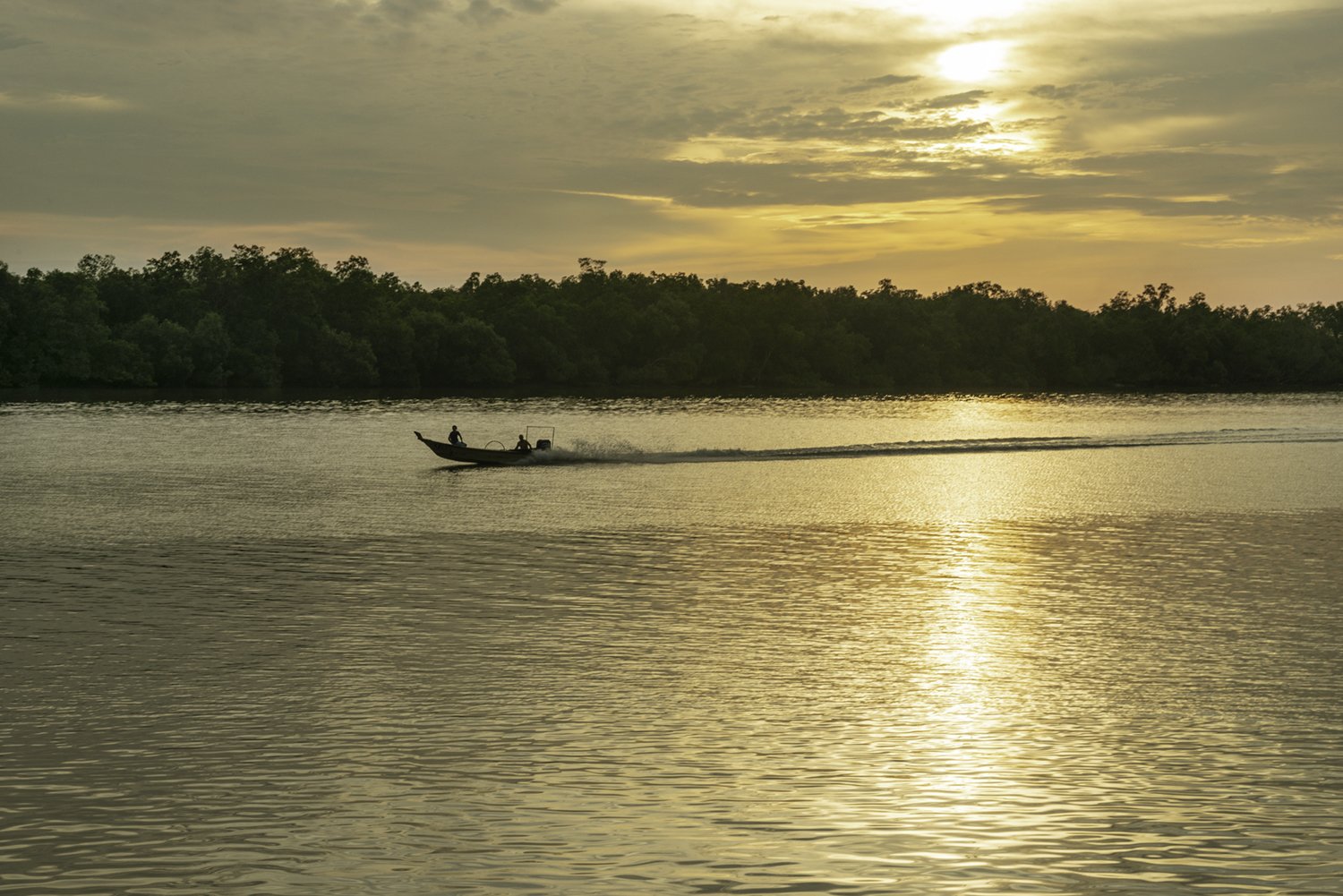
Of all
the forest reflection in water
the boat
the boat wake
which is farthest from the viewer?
the boat wake

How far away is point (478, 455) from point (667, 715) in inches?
2159

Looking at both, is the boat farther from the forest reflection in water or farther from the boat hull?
the forest reflection in water

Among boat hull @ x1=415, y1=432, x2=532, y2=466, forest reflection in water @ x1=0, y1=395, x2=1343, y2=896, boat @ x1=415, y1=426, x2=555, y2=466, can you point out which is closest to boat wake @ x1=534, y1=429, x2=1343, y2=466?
boat @ x1=415, y1=426, x2=555, y2=466

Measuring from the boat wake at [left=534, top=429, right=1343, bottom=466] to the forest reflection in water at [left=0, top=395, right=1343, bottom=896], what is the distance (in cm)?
3755

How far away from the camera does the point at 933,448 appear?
311ft

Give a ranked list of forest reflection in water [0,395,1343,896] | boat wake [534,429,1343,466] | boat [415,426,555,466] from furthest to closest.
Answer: boat wake [534,429,1343,466] → boat [415,426,555,466] → forest reflection in water [0,395,1343,896]

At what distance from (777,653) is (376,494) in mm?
37049

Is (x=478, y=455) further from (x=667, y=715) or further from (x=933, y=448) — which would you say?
(x=667, y=715)

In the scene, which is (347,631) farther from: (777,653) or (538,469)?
Result: (538,469)

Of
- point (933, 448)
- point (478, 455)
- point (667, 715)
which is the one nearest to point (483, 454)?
point (478, 455)

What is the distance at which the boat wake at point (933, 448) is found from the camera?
259ft

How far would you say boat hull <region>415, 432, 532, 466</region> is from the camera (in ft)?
235

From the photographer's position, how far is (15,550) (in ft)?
123

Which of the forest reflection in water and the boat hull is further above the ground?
the boat hull
